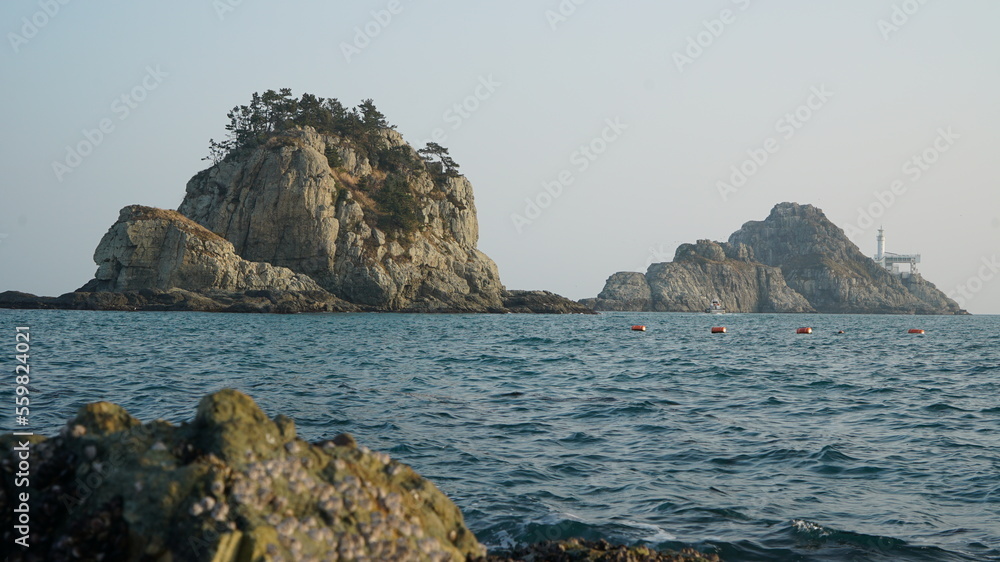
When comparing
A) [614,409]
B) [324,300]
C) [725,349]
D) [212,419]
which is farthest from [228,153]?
[212,419]

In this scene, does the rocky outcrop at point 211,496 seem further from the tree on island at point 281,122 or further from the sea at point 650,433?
the tree on island at point 281,122

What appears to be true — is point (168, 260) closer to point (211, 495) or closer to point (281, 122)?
point (281, 122)

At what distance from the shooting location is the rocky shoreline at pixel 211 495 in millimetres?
4414

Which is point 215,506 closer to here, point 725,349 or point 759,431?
point 759,431

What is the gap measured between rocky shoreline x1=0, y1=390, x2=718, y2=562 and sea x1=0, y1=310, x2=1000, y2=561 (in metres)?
4.14

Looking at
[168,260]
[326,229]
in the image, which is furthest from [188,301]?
[326,229]

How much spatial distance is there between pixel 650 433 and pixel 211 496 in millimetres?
12742

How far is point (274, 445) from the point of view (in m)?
5.02

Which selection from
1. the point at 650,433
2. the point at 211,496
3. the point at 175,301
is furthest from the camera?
the point at 175,301

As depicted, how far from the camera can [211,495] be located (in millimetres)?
4488

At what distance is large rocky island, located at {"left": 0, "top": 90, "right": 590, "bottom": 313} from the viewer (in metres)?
92.5

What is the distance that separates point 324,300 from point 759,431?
282 ft

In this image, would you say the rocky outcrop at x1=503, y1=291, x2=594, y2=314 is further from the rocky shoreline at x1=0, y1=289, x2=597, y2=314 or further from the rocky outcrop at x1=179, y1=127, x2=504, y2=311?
the rocky shoreline at x1=0, y1=289, x2=597, y2=314

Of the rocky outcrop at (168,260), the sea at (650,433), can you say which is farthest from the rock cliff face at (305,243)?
the sea at (650,433)
